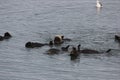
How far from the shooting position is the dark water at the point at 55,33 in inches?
1113

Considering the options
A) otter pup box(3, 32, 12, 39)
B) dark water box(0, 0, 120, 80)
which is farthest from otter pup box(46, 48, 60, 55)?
otter pup box(3, 32, 12, 39)

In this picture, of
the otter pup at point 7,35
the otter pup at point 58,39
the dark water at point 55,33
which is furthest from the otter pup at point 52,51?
the otter pup at point 7,35

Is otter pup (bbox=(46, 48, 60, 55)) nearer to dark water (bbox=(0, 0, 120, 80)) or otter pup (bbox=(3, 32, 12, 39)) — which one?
dark water (bbox=(0, 0, 120, 80))

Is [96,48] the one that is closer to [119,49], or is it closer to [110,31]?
[119,49]

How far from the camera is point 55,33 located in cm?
3675

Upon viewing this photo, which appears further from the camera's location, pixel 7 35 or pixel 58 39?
pixel 7 35

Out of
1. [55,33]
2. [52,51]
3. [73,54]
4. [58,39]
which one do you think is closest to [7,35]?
[55,33]

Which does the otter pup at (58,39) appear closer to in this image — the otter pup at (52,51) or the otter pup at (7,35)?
the otter pup at (52,51)

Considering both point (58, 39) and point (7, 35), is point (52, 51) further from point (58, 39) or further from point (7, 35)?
point (7, 35)

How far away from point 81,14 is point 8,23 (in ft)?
19.6

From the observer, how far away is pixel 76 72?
28.4 meters

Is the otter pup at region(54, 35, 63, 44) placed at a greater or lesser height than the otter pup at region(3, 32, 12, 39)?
lesser

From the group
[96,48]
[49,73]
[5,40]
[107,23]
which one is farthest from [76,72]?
[107,23]

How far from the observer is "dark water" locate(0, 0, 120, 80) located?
28269 mm
